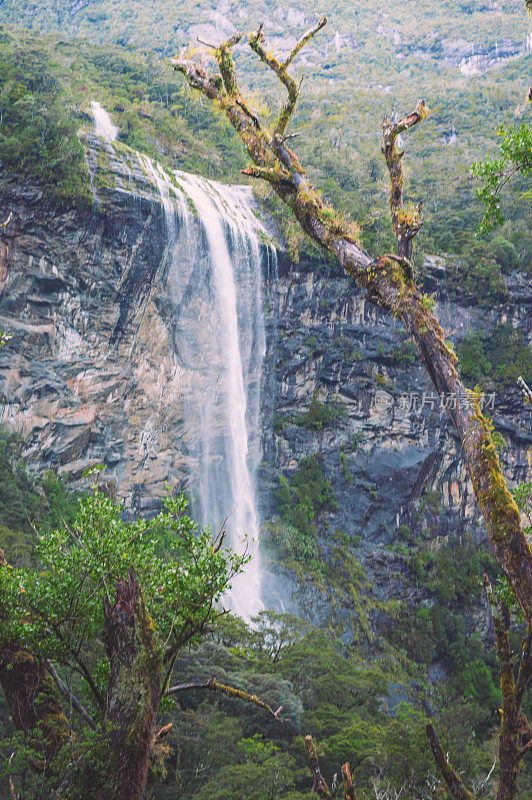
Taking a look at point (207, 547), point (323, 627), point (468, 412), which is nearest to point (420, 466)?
point (323, 627)

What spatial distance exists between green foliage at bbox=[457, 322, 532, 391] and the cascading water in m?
8.80

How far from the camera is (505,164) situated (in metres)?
3.45

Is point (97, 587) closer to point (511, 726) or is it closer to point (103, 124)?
point (511, 726)

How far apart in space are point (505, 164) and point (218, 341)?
18085 mm

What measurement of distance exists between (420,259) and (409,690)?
54.7 ft

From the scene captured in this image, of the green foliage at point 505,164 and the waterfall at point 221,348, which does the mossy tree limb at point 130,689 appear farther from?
the waterfall at point 221,348

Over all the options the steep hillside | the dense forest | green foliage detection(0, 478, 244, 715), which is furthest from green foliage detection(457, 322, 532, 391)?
green foliage detection(0, 478, 244, 715)

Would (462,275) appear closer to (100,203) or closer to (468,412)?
(100,203)

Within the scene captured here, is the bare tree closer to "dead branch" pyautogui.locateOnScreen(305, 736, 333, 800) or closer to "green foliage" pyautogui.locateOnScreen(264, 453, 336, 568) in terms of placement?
"dead branch" pyautogui.locateOnScreen(305, 736, 333, 800)

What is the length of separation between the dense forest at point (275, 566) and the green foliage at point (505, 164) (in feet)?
2.65

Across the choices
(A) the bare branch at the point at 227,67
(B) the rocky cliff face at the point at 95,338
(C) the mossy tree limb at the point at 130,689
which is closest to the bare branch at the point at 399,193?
(A) the bare branch at the point at 227,67

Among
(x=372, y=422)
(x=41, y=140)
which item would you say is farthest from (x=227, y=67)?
(x=372, y=422)

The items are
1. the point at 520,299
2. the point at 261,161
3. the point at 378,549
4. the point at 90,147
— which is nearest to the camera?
the point at 261,161

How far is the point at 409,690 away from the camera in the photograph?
16000mm
